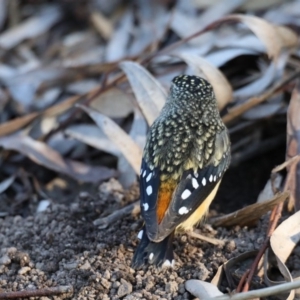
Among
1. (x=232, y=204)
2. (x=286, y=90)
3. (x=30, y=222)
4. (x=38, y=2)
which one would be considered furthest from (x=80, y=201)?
(x=38, y=2)

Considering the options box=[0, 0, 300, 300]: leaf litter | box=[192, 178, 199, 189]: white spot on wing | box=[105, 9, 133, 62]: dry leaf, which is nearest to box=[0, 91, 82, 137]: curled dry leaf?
box=[0, 0, 300, 300]: leaf litter

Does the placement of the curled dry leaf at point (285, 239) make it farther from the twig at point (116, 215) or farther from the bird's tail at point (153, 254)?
the twig at point (116, 215)

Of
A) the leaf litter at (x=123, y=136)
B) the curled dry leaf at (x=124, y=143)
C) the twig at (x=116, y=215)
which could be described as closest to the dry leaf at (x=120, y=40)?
the leaf litter at (x=123, y=136)

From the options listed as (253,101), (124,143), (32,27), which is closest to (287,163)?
(253,101)

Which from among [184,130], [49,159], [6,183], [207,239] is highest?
[184,130]

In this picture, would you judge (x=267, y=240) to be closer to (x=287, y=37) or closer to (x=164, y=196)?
(x=164, y=196)

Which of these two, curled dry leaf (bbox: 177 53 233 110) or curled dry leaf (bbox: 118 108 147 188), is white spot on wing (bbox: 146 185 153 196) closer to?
→ curled dry leaf (bbox: 118 108 147 188)
